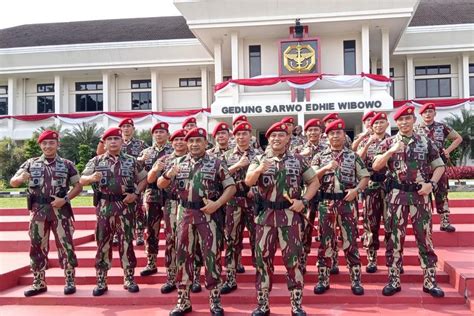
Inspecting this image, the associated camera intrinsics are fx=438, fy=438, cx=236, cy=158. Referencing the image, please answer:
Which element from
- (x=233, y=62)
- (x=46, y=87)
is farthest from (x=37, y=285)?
(x=46, y=87)

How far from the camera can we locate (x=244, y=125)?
15.6 ft

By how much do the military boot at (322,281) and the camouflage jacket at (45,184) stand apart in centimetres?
299

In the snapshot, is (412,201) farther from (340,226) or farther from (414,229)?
(340,226)

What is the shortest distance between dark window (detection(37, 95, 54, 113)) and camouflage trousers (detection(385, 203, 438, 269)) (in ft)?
78.8

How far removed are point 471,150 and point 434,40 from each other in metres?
5.77

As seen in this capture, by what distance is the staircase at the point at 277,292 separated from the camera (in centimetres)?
464

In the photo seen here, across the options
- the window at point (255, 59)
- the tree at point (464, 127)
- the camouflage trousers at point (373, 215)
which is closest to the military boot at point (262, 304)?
the camouflage trousers at point (373, 215)

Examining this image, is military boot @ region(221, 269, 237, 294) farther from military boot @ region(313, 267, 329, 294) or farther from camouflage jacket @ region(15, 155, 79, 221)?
camouflage jacket @ region(15, 155, 79, 221)

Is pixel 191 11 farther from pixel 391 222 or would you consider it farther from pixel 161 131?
pixel 391 222

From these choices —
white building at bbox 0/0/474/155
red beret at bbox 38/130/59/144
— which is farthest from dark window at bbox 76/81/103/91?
red beret at bbox 38/130/59/144

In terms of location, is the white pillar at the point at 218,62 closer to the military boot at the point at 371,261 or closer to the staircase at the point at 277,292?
the staircase at the point at 277,292

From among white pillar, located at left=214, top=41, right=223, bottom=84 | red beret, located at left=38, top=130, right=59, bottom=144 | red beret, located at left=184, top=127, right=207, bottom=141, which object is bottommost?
red beret, located at left=184, top=127, right=207, bottom=141

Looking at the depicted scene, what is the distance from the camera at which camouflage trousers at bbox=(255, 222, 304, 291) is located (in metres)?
4.11

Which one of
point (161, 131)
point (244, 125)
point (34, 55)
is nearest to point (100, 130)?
point (34, 55)
